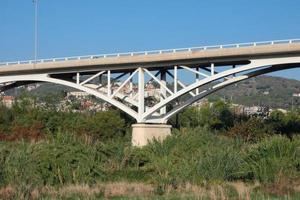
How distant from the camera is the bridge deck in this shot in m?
39.8

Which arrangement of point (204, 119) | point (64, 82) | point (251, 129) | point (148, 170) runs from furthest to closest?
point (204, 119) → point (64, 82) → point (251, 129) → point (148, 170)

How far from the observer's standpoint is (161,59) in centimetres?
4572

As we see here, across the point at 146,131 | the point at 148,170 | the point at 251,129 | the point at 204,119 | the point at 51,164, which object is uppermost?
the point at 204,119

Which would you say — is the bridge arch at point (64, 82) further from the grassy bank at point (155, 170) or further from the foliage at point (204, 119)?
the grassy bank at point (155, 170)

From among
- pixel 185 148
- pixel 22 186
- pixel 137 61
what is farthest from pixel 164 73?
pixel 22 186

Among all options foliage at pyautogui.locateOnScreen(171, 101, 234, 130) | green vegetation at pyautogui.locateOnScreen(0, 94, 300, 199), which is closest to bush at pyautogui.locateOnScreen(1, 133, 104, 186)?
green vegetation at pyautogui.locateOnScreen(0, 94, 300, 199)

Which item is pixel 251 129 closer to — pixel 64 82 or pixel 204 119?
pixel 64 82

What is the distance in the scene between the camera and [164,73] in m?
48.3

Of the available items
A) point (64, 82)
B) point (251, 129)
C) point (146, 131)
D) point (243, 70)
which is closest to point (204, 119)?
point (251, 129)

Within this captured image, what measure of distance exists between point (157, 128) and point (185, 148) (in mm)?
21132

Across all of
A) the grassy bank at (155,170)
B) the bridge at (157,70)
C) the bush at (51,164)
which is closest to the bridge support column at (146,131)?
the bridge at (157,70)

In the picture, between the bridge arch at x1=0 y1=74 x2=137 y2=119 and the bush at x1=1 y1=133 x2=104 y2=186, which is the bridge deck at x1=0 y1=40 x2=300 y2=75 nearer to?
the bridge arch at x1=0 y1=74 x2=137 y2=119

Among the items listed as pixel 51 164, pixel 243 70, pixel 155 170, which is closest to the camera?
pixel 51 164

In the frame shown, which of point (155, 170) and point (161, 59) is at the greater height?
point (161, 59)
